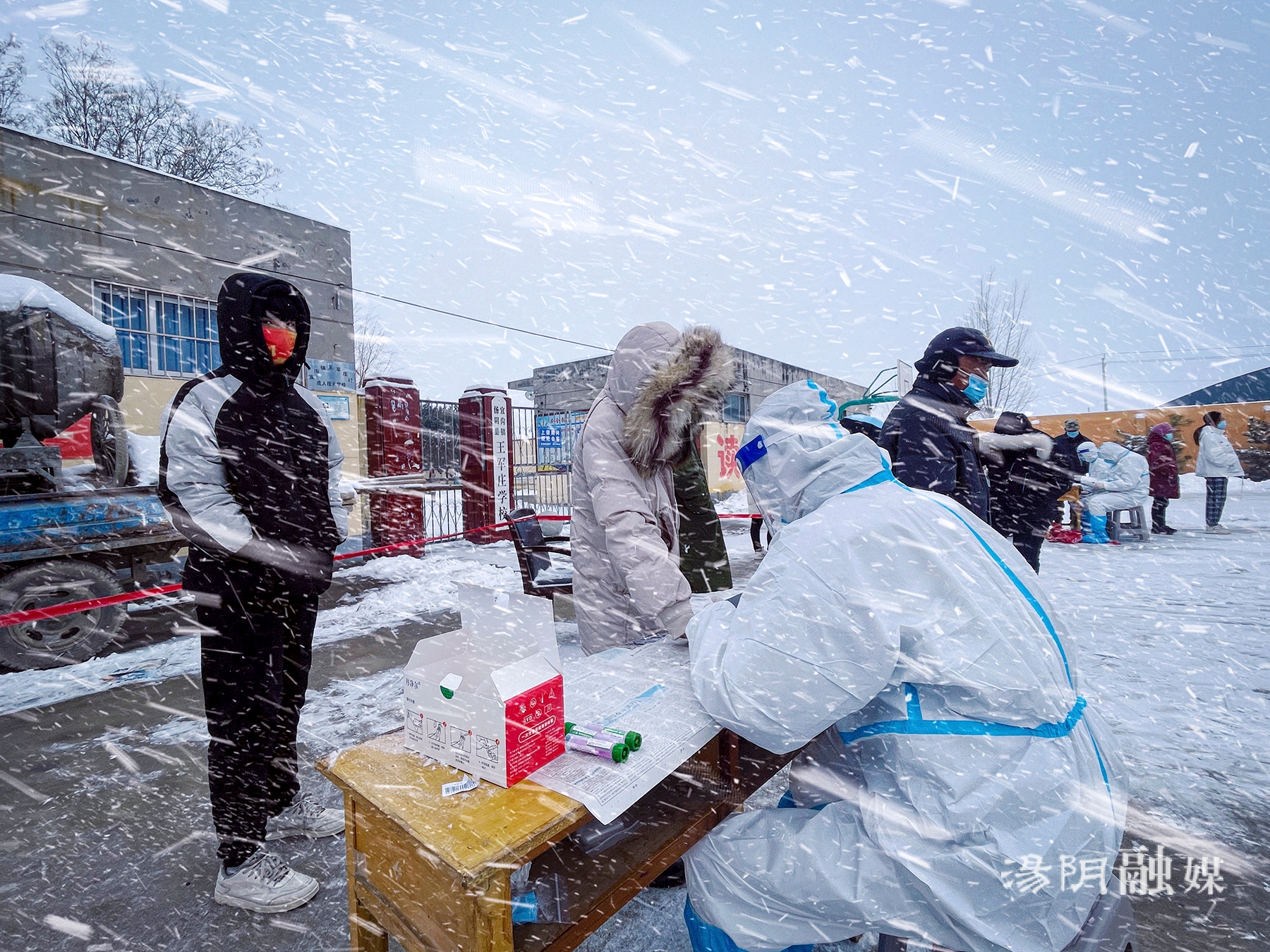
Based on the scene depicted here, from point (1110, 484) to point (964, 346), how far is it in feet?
24.9

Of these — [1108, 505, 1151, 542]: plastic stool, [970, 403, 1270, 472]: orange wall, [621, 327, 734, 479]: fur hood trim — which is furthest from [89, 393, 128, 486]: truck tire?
[970, 403, 1270, 472]: orange wall

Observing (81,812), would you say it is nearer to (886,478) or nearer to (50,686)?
(50,686)

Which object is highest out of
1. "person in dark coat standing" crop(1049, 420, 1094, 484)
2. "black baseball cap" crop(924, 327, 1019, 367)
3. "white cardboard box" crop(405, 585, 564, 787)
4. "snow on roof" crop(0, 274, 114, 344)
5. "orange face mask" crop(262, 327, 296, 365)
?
"snow on roof" crop(0, 274, 114, 344)

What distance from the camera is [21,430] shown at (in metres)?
4.65

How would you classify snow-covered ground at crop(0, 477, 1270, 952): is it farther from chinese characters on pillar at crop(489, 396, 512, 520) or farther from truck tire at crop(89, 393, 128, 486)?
chinese characters on pillar at crop(489, 396, 512, 520)

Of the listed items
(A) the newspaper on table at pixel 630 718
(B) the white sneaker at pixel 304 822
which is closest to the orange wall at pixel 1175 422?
(A) the newspaper on table at pixel 630 718

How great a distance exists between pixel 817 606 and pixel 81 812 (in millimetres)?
3253

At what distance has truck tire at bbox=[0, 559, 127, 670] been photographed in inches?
170

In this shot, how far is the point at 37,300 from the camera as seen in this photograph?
465 centimetres

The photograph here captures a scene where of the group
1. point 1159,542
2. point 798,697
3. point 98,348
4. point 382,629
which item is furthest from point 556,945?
point 1159,542

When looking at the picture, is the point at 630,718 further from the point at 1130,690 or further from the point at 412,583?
the point at 412,583

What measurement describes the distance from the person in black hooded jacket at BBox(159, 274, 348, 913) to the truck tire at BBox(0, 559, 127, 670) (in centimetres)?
354

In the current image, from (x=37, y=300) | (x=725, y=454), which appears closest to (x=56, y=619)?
(x=37, y=300)

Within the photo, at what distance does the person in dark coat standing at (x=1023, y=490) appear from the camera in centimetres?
423
